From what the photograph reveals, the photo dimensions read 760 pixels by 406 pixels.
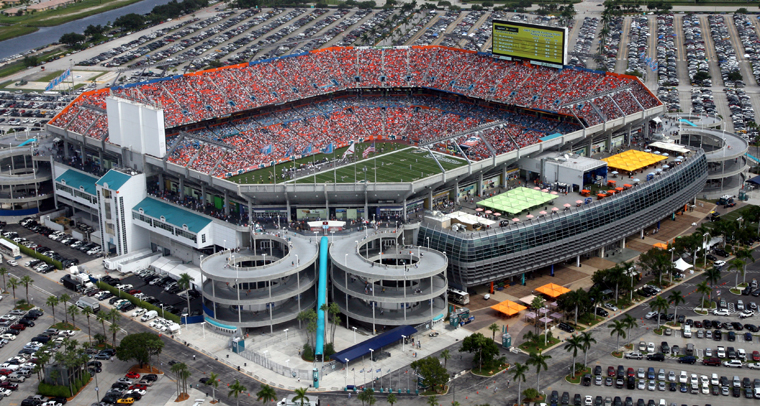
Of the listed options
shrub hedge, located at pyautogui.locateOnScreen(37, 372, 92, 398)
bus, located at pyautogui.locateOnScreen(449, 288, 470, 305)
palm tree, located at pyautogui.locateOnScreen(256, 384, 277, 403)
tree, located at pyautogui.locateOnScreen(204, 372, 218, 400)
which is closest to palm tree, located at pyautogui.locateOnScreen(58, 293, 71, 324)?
shrub hedge, located at pyautogui.locateOnScreen(37, 372, 92, 398)

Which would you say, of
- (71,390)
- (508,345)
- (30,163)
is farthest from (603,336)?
(30,163)

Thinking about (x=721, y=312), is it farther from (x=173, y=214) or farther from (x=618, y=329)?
(x=173, y=214)

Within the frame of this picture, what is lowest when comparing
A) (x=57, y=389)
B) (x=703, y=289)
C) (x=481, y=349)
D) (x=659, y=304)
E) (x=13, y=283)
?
(x=57, y=389)

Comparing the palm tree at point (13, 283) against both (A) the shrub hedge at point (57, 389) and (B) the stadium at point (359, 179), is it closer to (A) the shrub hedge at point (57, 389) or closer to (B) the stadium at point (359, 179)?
(B) the stadium at point (359, 179)

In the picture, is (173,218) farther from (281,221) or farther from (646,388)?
(646,388)

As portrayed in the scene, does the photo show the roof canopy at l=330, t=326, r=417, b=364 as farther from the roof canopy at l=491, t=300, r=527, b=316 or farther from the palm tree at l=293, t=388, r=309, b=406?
the roof canopy at l=491, t=300, r=527, b=316

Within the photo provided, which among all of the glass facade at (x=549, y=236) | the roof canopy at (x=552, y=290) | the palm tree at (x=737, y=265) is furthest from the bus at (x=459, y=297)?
the palm tree at (x=737, y=265)

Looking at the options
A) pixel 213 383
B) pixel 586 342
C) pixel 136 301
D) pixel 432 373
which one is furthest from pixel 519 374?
pixel 136 301
